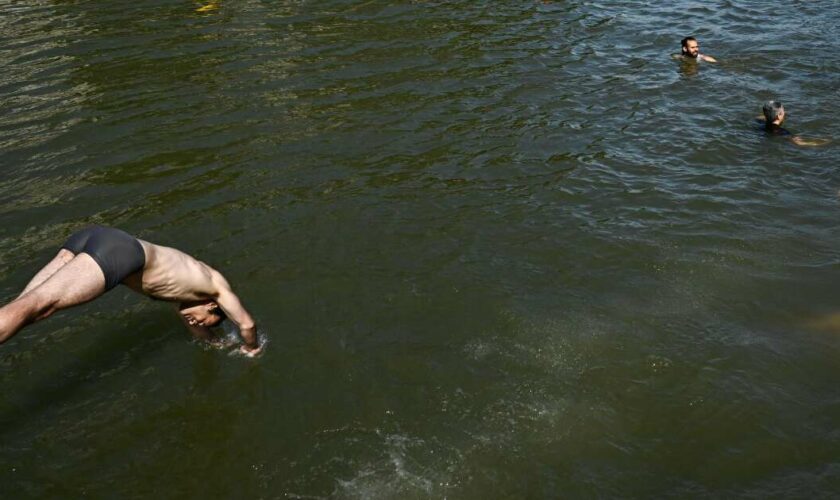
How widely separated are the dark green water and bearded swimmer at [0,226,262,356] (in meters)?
0.86

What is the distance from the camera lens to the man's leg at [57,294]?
4.93 metres

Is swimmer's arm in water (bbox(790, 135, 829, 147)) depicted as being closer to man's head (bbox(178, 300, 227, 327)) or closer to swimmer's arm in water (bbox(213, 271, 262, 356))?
swimmer's arm in water (bbox(213, 271, 262, 356))

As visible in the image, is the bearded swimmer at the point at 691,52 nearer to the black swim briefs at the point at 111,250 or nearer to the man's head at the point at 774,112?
the man's head at the point at 774,112

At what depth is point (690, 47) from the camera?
15430mm

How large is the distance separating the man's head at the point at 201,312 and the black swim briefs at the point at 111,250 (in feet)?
3.42

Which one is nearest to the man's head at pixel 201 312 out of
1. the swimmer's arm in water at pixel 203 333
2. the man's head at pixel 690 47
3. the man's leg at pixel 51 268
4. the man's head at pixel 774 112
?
the swimmer's arm in water at pixel 203 333

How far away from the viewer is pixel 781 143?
39.5ft

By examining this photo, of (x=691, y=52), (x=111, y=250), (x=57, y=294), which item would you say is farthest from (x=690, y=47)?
(x=57, y=294)

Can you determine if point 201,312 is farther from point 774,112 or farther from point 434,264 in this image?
point 774,112

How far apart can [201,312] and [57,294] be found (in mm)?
1776

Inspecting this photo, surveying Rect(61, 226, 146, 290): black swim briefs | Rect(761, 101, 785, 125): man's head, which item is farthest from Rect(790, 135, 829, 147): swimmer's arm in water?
Rect(61, 226, 146, 290): black swim briefs

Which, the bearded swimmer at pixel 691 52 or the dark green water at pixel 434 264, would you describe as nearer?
the dark green water at pixel 434 264

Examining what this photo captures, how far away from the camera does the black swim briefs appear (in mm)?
5641

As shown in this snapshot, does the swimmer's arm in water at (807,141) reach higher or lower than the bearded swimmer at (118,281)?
lower
